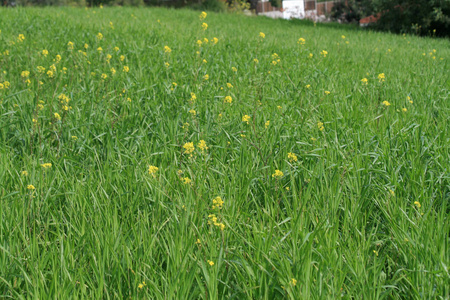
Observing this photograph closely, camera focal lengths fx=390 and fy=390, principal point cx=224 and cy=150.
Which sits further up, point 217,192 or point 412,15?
point 412,15

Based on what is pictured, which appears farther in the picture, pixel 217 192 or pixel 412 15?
pixel 412 15

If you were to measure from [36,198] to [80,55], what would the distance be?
3.43m

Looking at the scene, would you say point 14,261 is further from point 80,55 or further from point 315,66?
point 315,66

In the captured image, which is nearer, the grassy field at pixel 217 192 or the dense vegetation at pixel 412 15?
the grassy field at pixel 217 192

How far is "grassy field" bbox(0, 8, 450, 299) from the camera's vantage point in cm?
160

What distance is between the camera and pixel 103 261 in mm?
1573

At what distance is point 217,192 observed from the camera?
221 cm

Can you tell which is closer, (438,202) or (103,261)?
(103,261)

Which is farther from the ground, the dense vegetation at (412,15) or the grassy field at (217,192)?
the dense vegetation at (412,15)

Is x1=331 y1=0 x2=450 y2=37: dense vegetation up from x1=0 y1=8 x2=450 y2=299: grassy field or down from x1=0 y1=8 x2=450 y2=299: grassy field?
up

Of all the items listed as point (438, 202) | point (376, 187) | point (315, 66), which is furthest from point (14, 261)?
point (315, 66)

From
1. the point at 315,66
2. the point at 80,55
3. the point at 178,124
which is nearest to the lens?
the point at 178,124

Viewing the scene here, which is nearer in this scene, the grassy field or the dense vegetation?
the grassy field

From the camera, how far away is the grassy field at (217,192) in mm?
1596
